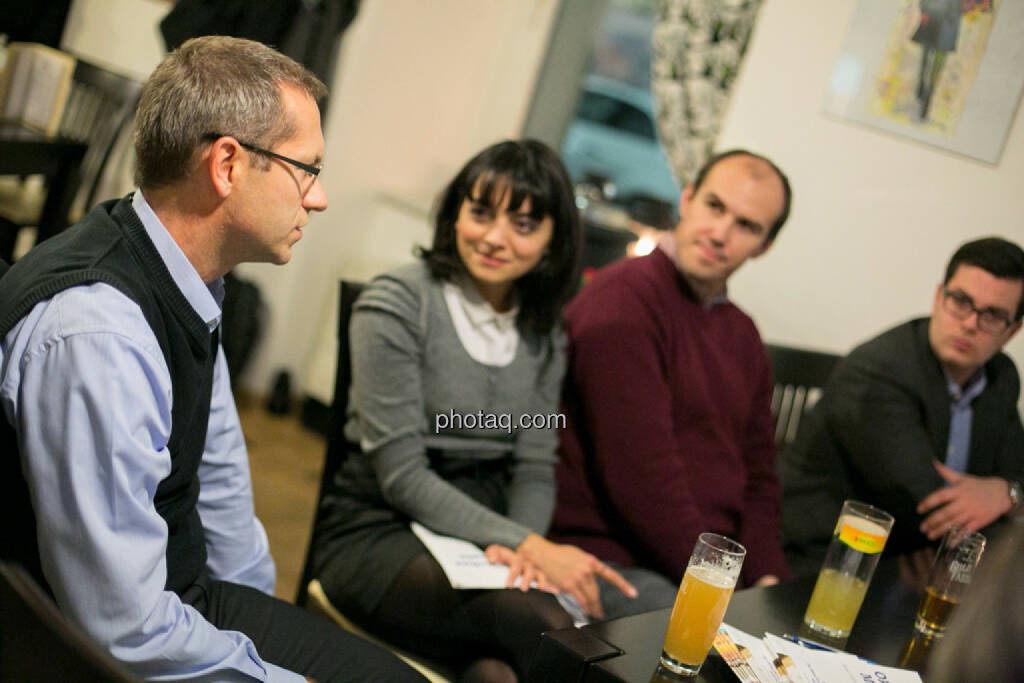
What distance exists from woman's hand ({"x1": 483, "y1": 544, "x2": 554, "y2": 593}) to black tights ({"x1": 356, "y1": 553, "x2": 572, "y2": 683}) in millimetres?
21

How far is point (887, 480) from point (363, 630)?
127 centimetres

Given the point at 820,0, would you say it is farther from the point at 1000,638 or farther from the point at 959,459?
the point at 1000,638

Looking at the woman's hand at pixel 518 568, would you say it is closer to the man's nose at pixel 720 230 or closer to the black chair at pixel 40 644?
the man's nose at pixel 720 230

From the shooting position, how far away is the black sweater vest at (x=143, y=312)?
1.00 metres

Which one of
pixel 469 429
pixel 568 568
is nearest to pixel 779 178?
pixel 469 429

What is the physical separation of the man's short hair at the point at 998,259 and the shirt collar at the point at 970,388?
0.20 metres

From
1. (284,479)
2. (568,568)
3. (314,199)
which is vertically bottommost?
(284,479)

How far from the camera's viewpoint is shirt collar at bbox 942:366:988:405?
2379 millimetres

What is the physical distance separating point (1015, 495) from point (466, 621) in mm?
1485

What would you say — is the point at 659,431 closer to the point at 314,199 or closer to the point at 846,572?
the point at 846,572

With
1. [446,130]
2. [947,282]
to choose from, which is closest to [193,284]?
[947,282]

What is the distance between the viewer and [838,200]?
2900 mm

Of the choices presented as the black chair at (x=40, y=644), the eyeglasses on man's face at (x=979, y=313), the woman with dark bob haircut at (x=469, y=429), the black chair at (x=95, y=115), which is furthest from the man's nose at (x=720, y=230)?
the black chair at (x=95, y=115)

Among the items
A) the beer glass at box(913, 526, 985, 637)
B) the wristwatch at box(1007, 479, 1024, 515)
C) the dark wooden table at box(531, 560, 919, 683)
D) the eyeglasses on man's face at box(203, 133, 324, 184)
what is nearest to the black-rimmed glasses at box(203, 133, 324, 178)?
the eyeglasses on man's face at box(203, 133, 324, 184)
